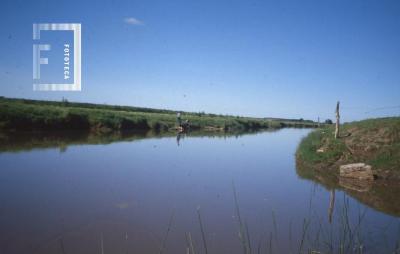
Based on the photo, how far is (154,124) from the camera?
143 feet

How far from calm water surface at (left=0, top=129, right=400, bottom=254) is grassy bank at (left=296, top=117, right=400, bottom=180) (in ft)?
10.0

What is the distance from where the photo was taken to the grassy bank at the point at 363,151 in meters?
13.8

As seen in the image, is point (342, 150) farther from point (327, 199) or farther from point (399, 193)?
point (327, 199)

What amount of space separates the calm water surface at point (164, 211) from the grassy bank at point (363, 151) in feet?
10.0

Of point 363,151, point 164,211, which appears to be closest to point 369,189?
point 363,151

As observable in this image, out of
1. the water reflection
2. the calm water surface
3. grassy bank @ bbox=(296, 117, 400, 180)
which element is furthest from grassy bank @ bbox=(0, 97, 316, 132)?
the water reflection

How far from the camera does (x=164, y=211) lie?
25.4 feet

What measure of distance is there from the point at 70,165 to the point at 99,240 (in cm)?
826

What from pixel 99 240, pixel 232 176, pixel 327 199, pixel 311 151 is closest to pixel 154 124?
pixel 311 151

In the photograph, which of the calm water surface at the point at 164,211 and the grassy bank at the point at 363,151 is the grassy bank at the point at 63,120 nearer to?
the calm water surface at the point at 164,211

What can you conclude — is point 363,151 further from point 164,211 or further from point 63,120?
point 63,120

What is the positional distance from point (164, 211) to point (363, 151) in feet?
39.3

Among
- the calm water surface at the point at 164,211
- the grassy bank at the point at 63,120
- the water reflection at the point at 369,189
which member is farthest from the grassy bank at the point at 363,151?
the grassy bank at the point at 63,120

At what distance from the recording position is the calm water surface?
A: 5672 millimetres
